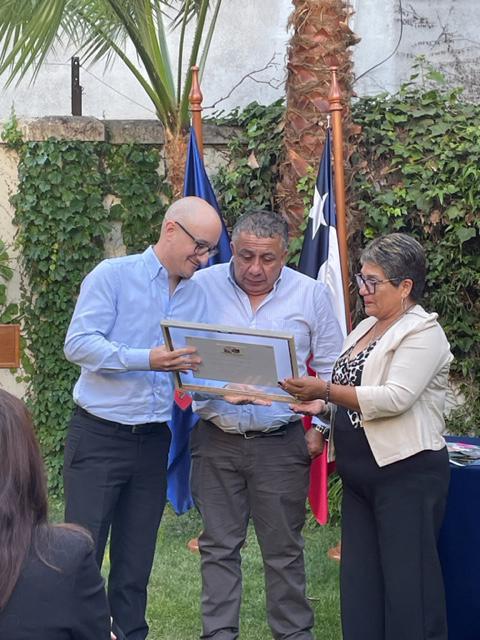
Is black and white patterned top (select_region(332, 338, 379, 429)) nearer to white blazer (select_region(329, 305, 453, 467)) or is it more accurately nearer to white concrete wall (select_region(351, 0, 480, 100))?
white blazer (select_region(329, 305, 453, 467))

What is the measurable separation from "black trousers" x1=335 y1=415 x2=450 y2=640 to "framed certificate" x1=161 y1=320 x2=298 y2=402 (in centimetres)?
39

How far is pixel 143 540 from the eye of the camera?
165 inches

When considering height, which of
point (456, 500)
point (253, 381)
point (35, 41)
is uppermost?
point (35, 41)

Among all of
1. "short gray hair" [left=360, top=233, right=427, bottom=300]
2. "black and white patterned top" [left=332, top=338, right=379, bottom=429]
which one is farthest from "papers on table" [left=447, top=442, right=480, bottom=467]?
"short gray hair" [left=360, top=233, right=427, bottom=300]

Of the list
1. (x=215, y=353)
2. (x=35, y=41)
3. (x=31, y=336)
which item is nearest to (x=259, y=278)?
(x=215, y=353)

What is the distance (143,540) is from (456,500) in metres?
1.35

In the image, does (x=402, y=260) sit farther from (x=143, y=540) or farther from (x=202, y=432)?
(x=143, y=540)

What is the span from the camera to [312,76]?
6.41 metres

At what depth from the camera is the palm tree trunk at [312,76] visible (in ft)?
21.0

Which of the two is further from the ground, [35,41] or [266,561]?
[35,41]

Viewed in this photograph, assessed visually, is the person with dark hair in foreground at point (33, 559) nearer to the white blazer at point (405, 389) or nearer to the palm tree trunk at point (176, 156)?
the white blazer at point (405, 389)

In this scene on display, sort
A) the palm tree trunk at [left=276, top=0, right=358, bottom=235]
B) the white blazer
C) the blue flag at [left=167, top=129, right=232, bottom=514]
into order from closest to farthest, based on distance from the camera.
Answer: the white blazer → the blue flag at [left=167, top=129, right=232, bottom=514] → the palm tree trunk at [left=276, top=0, right=358, bottom=235]

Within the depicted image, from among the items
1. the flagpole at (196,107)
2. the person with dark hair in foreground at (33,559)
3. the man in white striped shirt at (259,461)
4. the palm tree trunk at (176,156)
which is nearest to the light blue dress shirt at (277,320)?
the man in white striped shirt at (259,461)

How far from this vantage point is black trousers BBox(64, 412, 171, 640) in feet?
13.1
